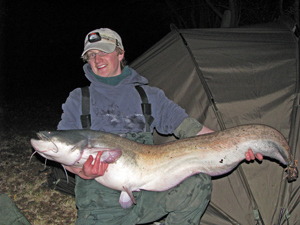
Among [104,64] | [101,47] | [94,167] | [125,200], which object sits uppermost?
[101,47]

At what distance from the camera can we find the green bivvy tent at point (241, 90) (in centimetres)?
281

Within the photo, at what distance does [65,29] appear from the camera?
21844mm

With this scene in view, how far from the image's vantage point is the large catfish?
7.46 ft

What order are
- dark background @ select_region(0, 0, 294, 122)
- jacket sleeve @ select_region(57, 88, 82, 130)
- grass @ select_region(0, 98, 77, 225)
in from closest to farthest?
jacket sleeve @ select_region(57, 88, 82, 130) < grass @ select_region(0, 98, 77, 225) < dark background @ select_region(0, 0, 294, 122)

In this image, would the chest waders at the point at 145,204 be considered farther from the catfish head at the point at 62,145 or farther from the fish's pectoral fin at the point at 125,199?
the catfish head at the point at 62,145

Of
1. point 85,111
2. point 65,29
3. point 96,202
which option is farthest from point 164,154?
point 65,29

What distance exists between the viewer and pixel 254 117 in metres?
3.07

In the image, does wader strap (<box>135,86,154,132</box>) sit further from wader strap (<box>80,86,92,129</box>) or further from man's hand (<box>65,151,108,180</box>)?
man's hand (<box>65,151,108,180</box>)

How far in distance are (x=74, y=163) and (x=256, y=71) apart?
2434 millimetres

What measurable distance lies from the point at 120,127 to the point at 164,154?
57cm

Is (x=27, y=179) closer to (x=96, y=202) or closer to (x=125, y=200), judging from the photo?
(x=96, y=202)

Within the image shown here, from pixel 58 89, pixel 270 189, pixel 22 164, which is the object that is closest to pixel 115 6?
pixel 58 89

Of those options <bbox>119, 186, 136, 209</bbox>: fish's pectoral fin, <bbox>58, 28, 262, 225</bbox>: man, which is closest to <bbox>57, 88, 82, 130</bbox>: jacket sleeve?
<bbox>58, 28, 262, 225</bbox>: man

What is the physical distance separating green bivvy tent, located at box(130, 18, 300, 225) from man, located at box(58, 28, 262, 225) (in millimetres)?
572
